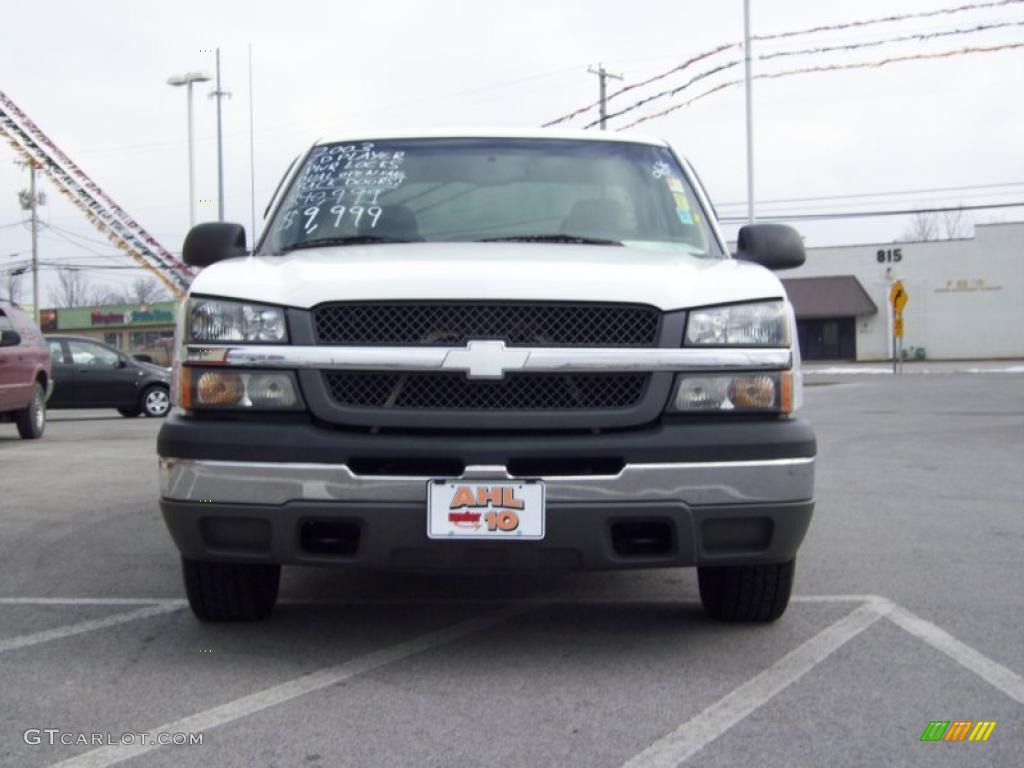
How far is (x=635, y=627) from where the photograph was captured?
463 cm

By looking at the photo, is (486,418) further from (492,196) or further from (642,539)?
(492,196)

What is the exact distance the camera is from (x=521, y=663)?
4.12 meters

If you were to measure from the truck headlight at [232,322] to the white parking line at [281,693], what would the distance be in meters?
1.11

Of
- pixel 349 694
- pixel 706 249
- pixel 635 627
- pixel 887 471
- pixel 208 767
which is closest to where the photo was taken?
pixel 208 767

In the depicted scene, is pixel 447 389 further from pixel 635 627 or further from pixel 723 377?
pixel 635 627

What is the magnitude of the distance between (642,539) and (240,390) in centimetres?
140

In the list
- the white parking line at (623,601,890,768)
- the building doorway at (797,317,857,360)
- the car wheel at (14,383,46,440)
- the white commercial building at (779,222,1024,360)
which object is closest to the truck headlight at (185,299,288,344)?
the white parking line at (623,601,890,768)

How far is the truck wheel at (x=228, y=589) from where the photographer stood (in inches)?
173

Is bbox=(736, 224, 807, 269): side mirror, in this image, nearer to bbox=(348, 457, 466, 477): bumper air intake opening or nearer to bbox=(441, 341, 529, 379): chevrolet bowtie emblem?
bbox=(441, 341, 529, 379): chevrolet bowtie emblem

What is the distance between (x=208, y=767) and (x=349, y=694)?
26.7 inches

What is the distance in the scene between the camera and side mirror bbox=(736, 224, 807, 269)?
514 cm

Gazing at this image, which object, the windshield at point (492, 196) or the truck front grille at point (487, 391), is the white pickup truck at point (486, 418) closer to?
the truck front grille at point (487, 391)

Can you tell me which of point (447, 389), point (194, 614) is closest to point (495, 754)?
point (447, 389)

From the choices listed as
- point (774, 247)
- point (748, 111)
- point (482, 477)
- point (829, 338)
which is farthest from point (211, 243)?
point (829, 338)
